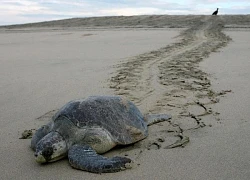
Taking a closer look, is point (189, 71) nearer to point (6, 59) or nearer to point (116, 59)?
point (116, 59)

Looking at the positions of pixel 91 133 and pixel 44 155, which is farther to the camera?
pixel 91 133

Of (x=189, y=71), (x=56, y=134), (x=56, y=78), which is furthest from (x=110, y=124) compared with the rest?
(x=189, y=71)

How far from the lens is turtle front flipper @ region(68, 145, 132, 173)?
89.6 inches

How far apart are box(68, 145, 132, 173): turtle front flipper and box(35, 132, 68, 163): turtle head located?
8 centimetres

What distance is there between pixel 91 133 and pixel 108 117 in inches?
9.6

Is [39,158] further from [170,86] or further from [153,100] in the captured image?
[170,86]

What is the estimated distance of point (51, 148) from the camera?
242cm

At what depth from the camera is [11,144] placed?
2805 millimetres

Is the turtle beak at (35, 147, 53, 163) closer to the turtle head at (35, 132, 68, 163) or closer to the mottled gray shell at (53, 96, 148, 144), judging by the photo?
the turtle head at (35, 132, 68, 163)

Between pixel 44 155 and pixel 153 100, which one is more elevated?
pixel 44 155

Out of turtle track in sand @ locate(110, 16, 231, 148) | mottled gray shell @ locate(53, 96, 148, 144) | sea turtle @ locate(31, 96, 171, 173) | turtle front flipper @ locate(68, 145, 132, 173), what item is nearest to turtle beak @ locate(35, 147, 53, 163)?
sea turtle @ locate(31, 96, 171, 173)

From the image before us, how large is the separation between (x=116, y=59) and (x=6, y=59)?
2503 mm

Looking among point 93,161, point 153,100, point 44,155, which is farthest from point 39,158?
point 153,100

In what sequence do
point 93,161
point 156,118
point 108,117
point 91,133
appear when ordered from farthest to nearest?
point 156,118 → point 108,117 → point 91,133 → point 93,161
